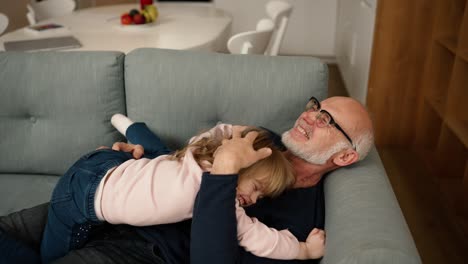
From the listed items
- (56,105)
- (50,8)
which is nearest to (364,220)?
(56,105)

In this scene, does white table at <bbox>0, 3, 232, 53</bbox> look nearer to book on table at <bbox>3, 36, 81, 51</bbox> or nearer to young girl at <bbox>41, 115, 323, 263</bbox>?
book on table at <bbox>3, 36, 81, 51</bbox>

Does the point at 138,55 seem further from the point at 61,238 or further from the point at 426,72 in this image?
the point at 426,72

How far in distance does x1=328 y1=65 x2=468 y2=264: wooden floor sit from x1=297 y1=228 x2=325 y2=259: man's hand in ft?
3.31

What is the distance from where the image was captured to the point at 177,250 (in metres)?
1.19

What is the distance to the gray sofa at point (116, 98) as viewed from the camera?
5.15ft

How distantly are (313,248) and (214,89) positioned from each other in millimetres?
708

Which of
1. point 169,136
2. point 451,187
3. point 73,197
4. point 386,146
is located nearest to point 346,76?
point 386,146

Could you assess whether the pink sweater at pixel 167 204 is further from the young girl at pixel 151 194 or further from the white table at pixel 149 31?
the white table at pixel 149 31

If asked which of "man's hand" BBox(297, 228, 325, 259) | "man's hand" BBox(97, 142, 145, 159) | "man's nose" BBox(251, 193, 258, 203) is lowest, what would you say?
"man's hand" BBox(297, 228, 325, 259)

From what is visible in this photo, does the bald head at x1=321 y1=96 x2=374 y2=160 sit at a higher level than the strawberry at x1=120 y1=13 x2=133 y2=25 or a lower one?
lower

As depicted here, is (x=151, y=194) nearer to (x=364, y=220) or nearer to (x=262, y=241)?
(x=262, y=241)

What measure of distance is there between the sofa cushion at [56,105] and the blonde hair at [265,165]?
548 mm

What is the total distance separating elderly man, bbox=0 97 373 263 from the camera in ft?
3.45

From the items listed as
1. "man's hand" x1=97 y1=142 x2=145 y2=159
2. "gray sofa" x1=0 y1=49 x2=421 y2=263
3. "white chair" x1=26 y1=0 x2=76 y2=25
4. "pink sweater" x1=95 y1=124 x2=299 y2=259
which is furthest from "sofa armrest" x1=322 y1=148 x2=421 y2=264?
"white chair" x1=26 y1=0 x2=76 y2=25
